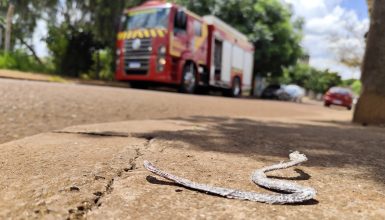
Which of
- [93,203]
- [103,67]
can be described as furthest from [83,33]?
[93,203]

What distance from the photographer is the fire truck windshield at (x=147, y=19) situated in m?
14.0

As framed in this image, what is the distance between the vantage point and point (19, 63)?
20.2 m

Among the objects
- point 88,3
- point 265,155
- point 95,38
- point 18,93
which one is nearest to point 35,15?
point 88,3

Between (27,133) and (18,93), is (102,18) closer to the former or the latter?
(18,93)

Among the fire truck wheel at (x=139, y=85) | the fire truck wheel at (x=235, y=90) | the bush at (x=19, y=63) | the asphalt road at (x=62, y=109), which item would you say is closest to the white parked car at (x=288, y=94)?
the fire truck wheel at (x=235, y=90)

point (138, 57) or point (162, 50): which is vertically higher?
point (162, 50)

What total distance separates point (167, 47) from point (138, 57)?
44.2 inches

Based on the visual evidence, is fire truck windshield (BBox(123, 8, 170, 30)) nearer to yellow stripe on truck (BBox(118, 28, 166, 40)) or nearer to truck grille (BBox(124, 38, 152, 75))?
yellow stripe on truck (BBox(118, 28, 166, 40))

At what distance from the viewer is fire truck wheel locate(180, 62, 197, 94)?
15.2 m

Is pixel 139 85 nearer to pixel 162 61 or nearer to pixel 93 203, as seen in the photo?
pixel 162 61

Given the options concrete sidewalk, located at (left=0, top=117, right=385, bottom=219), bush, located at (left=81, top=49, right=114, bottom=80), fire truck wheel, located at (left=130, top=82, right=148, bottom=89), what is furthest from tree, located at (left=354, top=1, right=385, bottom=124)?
bush, located at (left=81, top=49, right=114, bottom=80)

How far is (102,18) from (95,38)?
191cm

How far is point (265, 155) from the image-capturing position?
3.15 m

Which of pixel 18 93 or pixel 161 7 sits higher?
pixel 161 7
